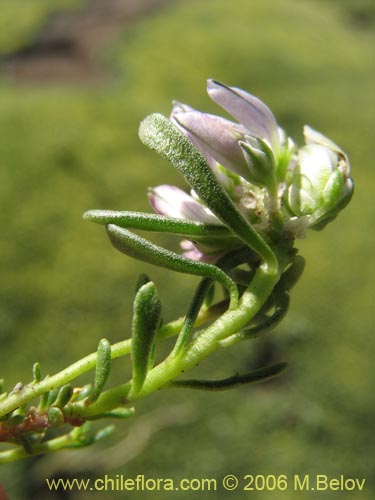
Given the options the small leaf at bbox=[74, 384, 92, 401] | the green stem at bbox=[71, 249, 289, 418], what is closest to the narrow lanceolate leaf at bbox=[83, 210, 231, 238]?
the green stem at bbox=[71, 249, 289, 418]

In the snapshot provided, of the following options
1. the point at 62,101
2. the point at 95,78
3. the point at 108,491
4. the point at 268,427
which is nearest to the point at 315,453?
the point at 268,427

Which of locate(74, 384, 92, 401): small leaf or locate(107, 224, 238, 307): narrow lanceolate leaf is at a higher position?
locate(107, 224, 238, 307): narrow lanceolate leaf

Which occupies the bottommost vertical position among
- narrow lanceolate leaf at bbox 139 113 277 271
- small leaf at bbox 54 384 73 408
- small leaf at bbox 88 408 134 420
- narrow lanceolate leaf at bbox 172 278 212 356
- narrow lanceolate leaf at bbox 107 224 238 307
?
small leaf at bbox 88 408 134 420

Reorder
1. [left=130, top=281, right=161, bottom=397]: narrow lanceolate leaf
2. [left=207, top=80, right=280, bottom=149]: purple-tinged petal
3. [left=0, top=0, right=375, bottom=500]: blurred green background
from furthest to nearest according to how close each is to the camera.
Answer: [left=0, top=0, right=375, bottom=500]: blurred green background, [left=207, top=80, right=280, bottom=149]: purple-tinged petal, [left=130, top=281, right=161, bottom=397]: narrow lanceolate leaf

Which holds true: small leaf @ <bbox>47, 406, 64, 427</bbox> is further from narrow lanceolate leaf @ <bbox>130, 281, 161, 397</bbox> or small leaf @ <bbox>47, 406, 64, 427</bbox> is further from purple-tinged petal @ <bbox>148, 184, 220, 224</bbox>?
purple-tinged petal @ <bbox>148, 184, 220, 224</bbox>

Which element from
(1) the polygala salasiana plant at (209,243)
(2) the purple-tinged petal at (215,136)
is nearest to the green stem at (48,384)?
(1) the polygala salasiana plant at (209,243)

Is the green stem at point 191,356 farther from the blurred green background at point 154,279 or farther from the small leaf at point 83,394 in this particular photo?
the blurred green background at point 154,279

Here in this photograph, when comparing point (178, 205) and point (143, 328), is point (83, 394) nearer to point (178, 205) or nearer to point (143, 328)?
point (143, 328)
